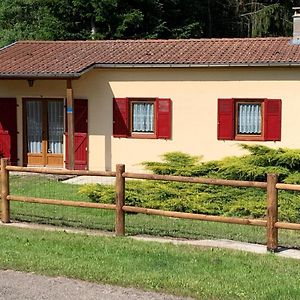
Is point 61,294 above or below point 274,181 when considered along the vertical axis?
below

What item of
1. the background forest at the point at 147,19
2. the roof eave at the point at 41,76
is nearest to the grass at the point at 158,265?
the roof eave at the point at 41,76

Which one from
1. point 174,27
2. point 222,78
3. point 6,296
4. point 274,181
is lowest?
point 6,296

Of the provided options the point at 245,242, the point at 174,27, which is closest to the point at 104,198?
the point at 245,242

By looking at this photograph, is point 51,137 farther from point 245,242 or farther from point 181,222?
point 245,242

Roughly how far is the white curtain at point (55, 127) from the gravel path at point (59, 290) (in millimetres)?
12963

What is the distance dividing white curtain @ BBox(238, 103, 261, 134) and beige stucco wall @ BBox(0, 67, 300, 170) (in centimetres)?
36

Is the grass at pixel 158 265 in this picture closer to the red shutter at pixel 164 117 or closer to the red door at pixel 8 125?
the red shutter at pixel 164 117

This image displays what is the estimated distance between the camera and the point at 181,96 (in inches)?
728

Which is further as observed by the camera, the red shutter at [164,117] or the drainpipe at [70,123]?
the red shutter at [164,117]

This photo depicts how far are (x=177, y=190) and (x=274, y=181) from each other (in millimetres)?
4584

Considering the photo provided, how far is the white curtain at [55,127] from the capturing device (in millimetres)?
20078

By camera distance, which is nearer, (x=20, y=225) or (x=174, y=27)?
(x=20, y=225)

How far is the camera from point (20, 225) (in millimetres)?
10703

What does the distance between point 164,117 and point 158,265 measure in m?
11.1
